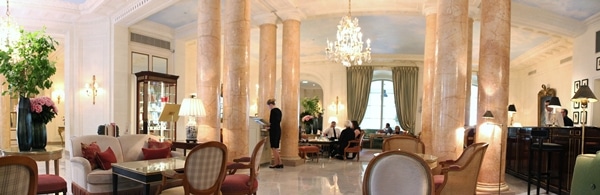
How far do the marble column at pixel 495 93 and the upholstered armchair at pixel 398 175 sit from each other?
3.23 meters

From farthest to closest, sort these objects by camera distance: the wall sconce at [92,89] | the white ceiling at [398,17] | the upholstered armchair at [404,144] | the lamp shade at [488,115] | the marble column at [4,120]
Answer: the marble column at [4,120], the wall sconce at [92,89], the white ceiling at [398,17], the upholstered armchair at [404,144], the lamp shade at [488,115]

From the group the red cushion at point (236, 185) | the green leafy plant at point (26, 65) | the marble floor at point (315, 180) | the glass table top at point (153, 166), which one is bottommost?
the marble floor at point (315, 180)

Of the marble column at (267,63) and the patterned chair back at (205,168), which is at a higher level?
the marble column at (267,63)

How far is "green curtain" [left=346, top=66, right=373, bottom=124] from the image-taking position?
1689 cm

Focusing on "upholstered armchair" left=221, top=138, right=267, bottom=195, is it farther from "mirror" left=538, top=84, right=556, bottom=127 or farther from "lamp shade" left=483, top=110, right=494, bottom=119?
"mirror" left=538, top=84, right=556, bottom=127

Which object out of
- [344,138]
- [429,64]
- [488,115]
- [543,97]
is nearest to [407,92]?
[543,97]

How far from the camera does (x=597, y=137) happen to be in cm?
592

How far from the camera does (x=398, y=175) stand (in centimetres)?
311

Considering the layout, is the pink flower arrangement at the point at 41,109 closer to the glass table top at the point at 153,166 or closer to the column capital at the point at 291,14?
the glass table top at the point at 153,166

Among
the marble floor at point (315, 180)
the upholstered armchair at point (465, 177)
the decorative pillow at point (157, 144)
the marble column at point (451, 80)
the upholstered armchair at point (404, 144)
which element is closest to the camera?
the upholstered armchair at point (465, 177)

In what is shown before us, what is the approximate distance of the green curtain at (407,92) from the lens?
16719 mm

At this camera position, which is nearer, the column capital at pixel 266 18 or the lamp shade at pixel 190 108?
the lamp shade at pixel 190 108

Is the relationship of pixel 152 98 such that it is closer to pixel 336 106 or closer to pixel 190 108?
pixel 190 108

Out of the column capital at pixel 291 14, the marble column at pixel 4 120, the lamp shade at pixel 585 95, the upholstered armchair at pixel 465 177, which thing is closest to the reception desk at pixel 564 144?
the lamp shade at pixel 585 95
